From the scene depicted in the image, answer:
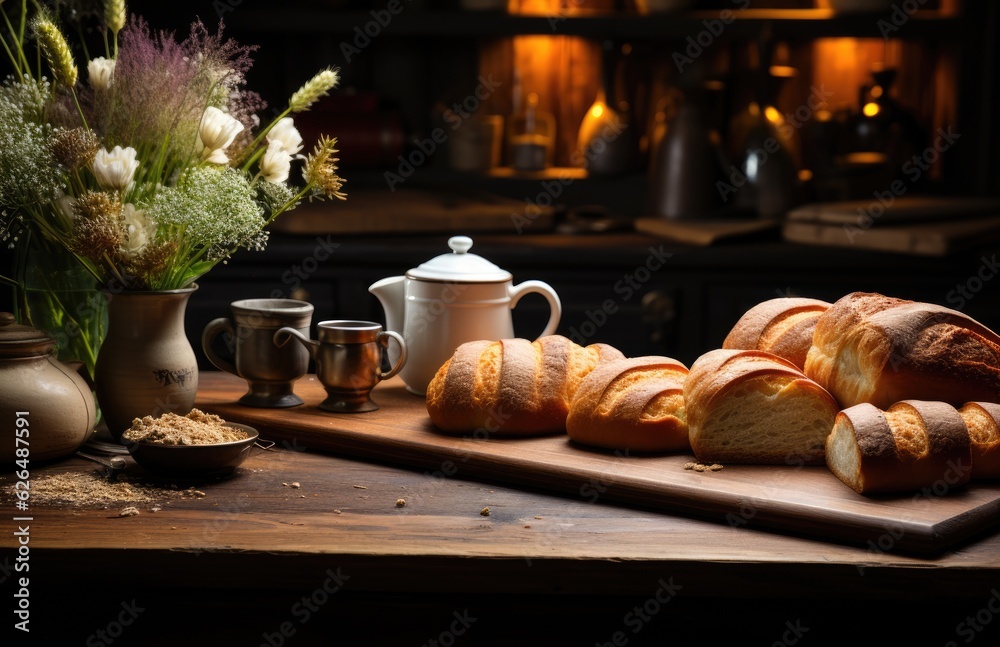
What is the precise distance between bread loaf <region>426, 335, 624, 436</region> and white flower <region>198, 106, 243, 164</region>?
1.36 ft

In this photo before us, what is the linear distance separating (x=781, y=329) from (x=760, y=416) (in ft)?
0.73

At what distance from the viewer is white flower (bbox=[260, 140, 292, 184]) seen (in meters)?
1.49

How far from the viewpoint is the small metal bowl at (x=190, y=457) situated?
1329mm

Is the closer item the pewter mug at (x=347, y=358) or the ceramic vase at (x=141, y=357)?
the ceramic vase at (x=141, y=357)

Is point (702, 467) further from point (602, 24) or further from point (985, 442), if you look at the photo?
point (602, 24)

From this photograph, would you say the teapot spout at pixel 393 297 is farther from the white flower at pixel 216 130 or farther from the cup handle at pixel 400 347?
the white flower at pixel 216 130

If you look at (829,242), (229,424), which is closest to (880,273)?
(829,242)

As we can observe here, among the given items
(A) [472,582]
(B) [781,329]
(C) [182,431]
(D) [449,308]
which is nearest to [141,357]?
(C) [182,431]

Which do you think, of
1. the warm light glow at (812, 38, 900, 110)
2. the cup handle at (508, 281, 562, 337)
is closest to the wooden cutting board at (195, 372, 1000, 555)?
the cup handle at (508, 281, 562, 337)

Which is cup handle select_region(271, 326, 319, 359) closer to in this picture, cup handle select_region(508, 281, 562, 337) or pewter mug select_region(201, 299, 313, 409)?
pewter mug select_region(201, 299, 313, 409)

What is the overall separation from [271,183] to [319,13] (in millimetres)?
1867

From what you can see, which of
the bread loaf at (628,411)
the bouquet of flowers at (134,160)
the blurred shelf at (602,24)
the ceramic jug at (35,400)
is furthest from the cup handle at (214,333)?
the blurred shelf at (602,24)

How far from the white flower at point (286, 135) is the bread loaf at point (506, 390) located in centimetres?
36

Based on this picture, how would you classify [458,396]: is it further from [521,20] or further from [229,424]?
[521,20]
